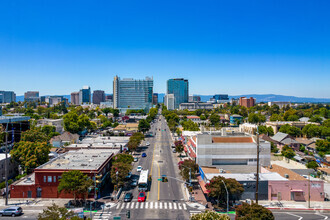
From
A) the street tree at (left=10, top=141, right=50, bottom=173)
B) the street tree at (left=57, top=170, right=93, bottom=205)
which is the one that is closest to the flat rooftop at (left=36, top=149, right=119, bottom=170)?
the street tree at (left=57, top=170, right=93, bottom=205)

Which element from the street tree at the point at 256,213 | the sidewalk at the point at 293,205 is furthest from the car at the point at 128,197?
the sidewalk at the point at 293,205

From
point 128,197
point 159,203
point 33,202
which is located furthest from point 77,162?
point 159,203

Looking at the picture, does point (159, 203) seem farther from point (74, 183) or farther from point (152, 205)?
point (74, 183)

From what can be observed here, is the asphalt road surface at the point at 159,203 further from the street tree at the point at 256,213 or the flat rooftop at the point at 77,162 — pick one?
the street tree at the point at 256,213

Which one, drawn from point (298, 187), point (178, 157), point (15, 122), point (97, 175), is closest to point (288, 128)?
point (178, 157)

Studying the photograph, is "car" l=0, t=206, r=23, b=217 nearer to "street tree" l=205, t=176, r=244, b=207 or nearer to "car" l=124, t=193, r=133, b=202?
→ "car" l=124, t=193, r=133, b=202

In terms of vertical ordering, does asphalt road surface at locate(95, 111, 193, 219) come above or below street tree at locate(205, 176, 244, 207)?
below
